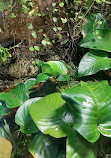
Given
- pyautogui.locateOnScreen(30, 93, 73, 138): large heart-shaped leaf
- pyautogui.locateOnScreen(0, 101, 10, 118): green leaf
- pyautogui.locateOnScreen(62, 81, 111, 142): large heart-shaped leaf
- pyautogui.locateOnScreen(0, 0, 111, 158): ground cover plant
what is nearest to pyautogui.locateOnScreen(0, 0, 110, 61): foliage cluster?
pyautogui.locateOnScreen(0, 0, 111, 158): ground cover plant

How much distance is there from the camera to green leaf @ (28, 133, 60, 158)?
106 cm

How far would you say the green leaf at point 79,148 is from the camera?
96 cm

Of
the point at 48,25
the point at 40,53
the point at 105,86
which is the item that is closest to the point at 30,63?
the point at 40,53

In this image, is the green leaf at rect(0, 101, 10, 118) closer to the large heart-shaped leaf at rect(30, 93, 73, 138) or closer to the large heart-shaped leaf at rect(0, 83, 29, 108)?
the large heart-shaped leaf at rect(0, 83, 29, 108)

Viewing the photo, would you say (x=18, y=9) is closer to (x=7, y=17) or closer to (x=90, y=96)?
(x=7, y=17)

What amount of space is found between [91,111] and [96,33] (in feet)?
3.51

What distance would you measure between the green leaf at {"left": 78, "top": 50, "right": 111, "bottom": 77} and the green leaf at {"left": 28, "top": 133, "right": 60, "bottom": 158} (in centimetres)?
79

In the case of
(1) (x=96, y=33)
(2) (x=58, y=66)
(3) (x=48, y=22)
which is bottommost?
(2) (x=58, y=66)

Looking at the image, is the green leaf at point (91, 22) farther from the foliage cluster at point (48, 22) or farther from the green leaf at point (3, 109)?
the green leaf at point (3, 109)

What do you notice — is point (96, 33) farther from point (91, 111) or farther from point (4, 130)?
point (4, 130)

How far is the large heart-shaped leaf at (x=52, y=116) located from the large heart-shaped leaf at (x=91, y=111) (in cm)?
14

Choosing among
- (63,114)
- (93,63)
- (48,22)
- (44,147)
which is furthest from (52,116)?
(48,22)

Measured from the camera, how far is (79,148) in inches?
38.0

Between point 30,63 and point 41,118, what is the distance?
1.17 m
